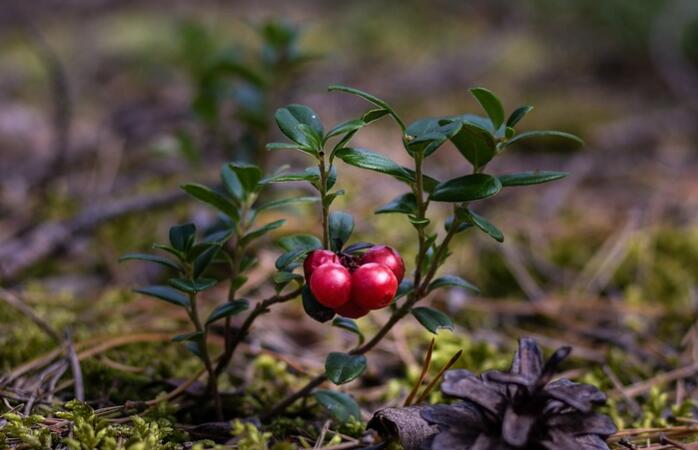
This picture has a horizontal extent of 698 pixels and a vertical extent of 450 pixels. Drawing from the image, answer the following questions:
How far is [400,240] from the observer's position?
296 cm

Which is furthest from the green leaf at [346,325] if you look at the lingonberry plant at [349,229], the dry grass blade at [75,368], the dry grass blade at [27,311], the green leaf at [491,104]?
the dry grass blade at [27,311]

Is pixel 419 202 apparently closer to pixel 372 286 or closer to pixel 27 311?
pixel 372 286

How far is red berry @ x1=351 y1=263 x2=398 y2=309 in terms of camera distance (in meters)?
1.26

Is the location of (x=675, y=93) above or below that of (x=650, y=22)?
below

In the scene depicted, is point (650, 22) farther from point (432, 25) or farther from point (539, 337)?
point (539, 337)

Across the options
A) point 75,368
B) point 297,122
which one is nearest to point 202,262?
point 297,122

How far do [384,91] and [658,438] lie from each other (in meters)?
3.91

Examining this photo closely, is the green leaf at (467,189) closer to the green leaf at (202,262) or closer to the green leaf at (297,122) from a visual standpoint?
the green leaf at (297,122)

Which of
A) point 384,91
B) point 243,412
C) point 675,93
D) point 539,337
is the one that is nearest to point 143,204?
point 243,412

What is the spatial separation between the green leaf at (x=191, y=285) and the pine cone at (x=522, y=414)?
54 centimetres

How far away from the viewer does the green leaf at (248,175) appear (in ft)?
4.86

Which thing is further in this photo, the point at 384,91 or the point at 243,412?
the point at 384,91

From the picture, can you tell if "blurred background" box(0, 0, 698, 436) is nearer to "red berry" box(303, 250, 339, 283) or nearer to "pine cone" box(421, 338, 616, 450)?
"pine cone" box(421, 338, 616, 450)

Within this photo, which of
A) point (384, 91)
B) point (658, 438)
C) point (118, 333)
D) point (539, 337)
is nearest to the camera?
point (658, 438)
